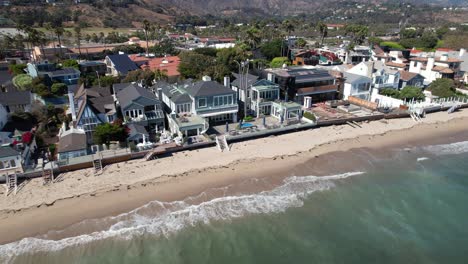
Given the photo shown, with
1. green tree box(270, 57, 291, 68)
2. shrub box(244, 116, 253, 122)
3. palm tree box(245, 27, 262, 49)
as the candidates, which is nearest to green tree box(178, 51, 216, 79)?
green tree box(270, 57, 291, 68)

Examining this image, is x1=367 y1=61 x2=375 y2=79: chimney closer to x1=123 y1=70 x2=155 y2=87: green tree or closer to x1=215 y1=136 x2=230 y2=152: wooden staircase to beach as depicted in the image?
x1=215 y1=136 x2=230 y2=152: wooden staircase to beach

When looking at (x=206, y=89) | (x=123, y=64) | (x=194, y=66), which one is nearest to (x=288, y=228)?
(x=206, y=89)

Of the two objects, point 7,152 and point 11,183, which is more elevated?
point 7,152

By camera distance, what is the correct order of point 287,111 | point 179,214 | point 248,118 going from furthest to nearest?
point 248,118 → point 287,111 → point 179,214

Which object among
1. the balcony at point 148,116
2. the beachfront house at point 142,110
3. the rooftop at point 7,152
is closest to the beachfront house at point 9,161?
the rooftop at point 7,152

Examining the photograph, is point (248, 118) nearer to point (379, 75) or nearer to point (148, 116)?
point (148, 116)

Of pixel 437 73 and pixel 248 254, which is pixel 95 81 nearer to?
pixel 248 254
